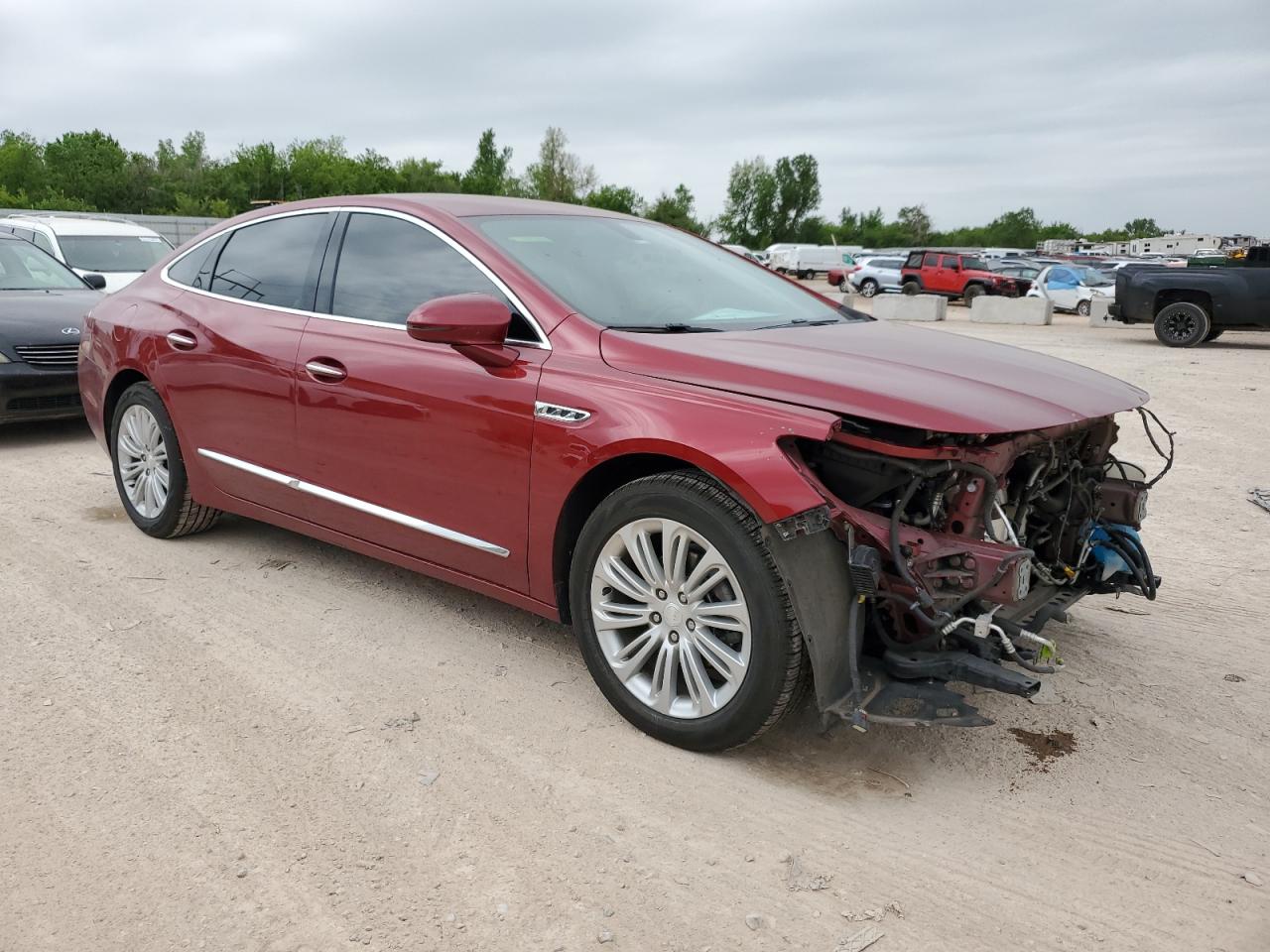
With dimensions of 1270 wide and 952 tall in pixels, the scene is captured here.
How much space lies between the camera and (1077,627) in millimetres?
4293

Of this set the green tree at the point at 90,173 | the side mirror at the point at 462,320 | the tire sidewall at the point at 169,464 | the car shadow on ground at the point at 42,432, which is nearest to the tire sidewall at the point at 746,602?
the side mirror at the point at 462,320

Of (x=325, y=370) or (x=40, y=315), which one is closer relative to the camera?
(x=325, y=370)

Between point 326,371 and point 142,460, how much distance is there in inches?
69.7

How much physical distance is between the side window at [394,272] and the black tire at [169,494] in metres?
1.37

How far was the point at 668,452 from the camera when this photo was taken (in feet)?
10.1

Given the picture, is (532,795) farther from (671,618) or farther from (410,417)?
(410,417)

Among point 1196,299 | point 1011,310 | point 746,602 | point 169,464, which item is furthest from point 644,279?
point 1011,310

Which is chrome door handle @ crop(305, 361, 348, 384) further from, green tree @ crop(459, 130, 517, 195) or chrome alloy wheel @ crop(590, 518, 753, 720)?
green tree @ crop(459, 130, 517, 195)

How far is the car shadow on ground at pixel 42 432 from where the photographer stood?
7.83m

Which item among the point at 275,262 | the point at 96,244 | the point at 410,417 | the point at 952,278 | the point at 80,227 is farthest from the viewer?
the point at 952,278

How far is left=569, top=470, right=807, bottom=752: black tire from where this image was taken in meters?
2.88

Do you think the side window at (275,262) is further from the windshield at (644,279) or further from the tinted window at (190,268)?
the windshield at (644,279)

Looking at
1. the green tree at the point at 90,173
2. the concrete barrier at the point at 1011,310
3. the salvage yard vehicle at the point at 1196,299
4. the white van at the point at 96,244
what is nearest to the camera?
the white van at the point at 96,244

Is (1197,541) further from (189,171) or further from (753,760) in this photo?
(189,171)
